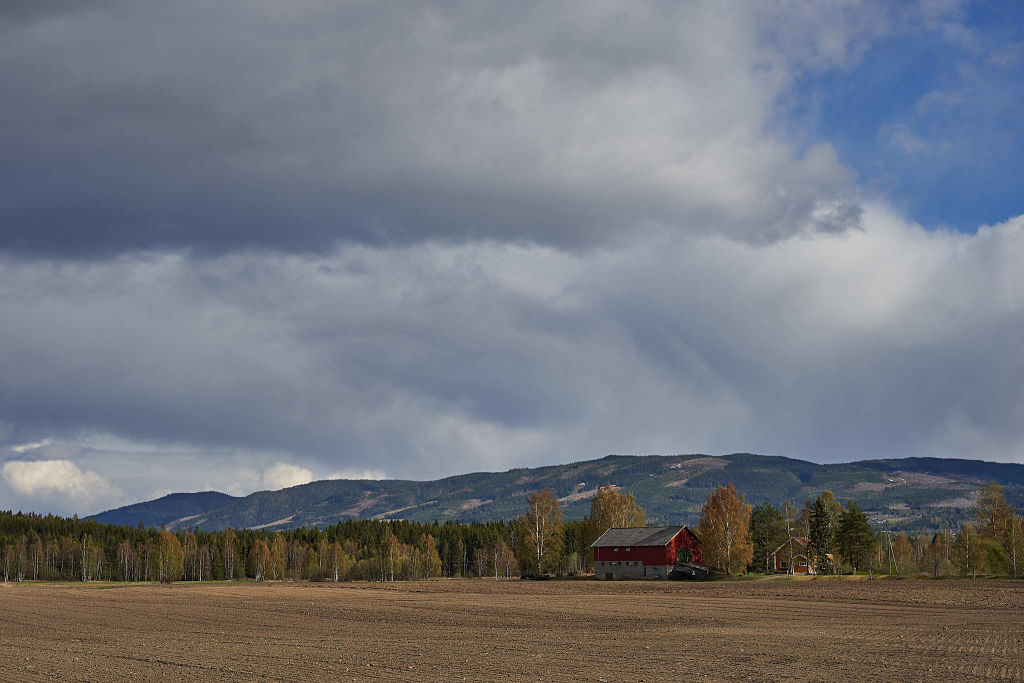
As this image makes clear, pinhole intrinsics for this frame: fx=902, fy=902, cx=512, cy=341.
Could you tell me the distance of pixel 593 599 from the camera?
7556cm

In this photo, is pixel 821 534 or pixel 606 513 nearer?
pixel 821 534

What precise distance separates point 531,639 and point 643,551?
8523cm

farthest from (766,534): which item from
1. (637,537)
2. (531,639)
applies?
(531,639)

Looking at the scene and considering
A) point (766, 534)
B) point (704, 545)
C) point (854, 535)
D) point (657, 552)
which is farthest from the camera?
point (766, 534)

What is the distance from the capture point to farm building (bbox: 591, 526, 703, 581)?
12131 cm

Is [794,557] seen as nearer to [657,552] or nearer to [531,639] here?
[657,552]

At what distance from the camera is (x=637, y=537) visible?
4956 inches

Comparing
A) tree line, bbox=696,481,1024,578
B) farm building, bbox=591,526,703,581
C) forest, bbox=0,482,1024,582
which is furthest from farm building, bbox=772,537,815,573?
farm building, bbox=591,526,703,581

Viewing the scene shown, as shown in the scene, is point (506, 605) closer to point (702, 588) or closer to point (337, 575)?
point (702, 588)

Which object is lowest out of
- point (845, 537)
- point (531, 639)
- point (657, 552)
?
point (657, 552)

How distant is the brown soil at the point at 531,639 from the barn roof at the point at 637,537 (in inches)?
1877

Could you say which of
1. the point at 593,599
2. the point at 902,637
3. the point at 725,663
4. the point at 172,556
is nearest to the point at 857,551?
the point at 593,599

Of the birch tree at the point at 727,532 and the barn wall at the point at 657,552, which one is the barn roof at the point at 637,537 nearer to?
the barn wall at the point at 657,552

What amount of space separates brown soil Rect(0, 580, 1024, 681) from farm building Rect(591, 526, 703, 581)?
153 ft
